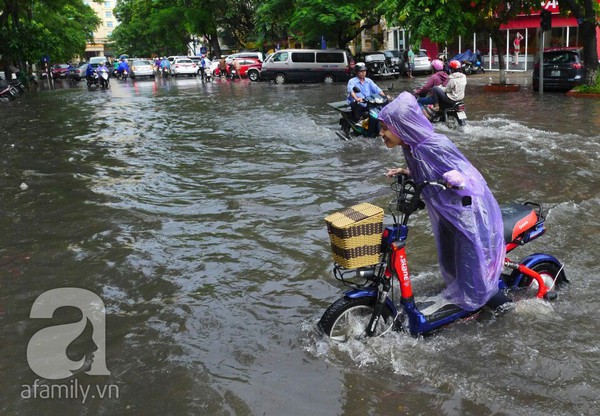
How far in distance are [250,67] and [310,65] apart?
6647mm

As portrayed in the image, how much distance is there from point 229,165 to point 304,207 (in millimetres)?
3128

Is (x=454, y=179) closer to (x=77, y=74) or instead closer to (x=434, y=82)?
(x=434, y=82)

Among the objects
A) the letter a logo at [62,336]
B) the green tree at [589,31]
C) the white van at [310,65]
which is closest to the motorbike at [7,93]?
the white van at [310,65]

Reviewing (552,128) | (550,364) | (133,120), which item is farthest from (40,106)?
(550,364)

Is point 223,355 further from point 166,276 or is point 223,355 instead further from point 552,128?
point 552,128

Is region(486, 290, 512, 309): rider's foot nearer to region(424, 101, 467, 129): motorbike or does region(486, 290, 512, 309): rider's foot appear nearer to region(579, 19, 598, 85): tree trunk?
region(424, 101, 467, 129): motorbike

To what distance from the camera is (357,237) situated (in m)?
3.63

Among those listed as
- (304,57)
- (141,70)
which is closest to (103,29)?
(141,70)

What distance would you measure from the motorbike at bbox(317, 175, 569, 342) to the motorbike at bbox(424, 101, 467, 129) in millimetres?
8367

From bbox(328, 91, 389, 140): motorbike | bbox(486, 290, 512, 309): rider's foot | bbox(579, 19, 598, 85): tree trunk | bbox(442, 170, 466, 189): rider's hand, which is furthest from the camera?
bbox(579, 19, 598, 85): tree trunk

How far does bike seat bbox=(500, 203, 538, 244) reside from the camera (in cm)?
421

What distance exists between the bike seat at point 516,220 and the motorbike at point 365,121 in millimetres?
7527

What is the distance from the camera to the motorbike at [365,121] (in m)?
12.1

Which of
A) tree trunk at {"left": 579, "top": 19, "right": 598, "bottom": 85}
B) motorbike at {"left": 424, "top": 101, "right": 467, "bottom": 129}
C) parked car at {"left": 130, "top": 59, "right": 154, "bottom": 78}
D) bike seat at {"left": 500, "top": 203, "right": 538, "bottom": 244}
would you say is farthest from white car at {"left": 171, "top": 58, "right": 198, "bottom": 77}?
bike seat at {"left": 500, "top": 203, "right": 538, "bottom": 244}
